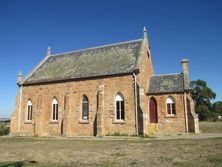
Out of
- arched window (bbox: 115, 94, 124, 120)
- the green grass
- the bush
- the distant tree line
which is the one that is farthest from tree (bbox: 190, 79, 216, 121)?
the green grass

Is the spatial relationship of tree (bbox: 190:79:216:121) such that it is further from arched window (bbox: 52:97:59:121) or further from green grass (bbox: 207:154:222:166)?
green grass (bbox: 207:154:222:166)

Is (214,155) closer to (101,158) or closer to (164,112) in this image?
(101,158)

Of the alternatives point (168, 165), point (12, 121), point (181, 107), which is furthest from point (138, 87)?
point (12, 121)

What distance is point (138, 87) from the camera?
24.1m

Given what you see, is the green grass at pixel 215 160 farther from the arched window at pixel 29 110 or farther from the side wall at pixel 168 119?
the arched window at pixel 29 110

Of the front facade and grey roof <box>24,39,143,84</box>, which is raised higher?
grey roof <box>24,39,143,84</box>

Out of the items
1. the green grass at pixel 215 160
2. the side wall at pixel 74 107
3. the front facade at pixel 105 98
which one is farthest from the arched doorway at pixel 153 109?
the green grass at pixel 215 160

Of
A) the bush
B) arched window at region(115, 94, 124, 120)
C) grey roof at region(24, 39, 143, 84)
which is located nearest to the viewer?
arched window at region(115, 94, 124, 120)

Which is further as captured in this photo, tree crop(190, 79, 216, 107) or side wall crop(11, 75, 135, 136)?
tree crop(190, 79, 216, 107)

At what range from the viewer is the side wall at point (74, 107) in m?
25.0

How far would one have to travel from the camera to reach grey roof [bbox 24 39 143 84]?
26908 mm

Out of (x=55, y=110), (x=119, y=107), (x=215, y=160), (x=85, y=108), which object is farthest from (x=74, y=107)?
(x=215, y=160)

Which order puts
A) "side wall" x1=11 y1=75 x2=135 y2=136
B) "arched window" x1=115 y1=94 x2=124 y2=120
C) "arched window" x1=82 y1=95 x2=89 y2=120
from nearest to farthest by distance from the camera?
"side wall" x1=11 y1=75 x2=135 y2=136
"arched window" x1=115 y1=94 x2=124 y2=120
"arched window" x1=82 y1=95 x2=89 y2=120

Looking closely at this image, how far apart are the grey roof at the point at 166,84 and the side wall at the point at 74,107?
4825 mm
